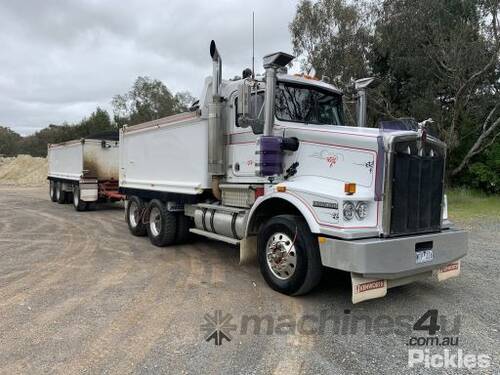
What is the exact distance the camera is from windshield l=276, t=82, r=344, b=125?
619 cm

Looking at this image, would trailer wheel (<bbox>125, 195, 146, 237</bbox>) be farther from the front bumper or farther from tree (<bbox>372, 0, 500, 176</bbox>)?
tree (<bbox>372, 0, 500, 176</bbox>)

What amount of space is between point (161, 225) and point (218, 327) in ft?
14.4

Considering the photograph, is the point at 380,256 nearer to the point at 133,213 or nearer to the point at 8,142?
the point at 133,213

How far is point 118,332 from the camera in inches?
168

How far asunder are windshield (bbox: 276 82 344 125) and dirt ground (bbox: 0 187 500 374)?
2.37 meters

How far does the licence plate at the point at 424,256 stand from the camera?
4.75 meters

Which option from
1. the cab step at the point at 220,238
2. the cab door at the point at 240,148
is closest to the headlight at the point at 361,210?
the cab door at the point at 240,148

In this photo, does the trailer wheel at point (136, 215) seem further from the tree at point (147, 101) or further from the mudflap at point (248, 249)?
the tree at point (147, 101)

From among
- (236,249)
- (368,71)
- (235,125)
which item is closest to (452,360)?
(235,125)

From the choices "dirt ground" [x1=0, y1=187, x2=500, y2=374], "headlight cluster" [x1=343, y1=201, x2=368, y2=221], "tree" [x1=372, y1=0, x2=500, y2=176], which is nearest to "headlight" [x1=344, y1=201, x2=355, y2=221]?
"headlight cluster" [x1=343, y1=201, x2=368, y2=221]

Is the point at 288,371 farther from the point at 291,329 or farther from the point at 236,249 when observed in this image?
the point at 236,249

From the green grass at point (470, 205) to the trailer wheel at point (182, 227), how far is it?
814 centimetres

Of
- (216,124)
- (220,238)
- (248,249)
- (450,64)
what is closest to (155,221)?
(220,238)

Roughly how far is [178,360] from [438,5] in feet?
65.3
